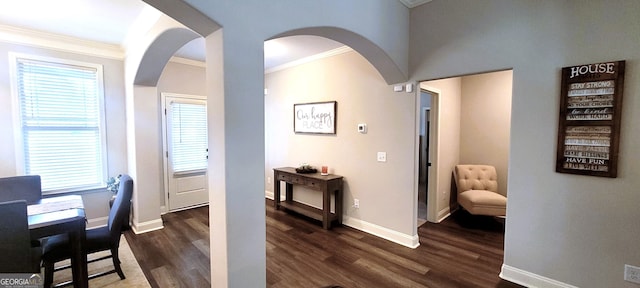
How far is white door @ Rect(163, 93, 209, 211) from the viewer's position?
4293 millimetres

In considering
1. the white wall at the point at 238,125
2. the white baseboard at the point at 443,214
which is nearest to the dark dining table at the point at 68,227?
the white wall at the point at 238,125

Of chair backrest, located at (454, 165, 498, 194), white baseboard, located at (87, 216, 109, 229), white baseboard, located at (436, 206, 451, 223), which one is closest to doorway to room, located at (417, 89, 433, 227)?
white baseboard, located at (436, 206, 451, 223)

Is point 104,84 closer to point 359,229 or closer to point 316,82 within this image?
point 316,82

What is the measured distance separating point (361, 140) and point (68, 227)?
313 centimetres

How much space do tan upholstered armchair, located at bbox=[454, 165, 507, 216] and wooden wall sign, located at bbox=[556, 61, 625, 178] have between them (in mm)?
1640

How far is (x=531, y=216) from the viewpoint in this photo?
2.29 metres

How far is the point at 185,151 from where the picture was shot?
14.7 ft

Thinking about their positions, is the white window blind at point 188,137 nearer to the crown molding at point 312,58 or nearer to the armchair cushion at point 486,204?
the crown molding at point 312,58

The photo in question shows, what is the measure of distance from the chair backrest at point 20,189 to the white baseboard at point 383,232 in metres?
3.66

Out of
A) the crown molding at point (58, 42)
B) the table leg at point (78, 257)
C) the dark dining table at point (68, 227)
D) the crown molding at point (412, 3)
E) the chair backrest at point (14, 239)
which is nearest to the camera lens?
the chair backrest at point (14, 239)

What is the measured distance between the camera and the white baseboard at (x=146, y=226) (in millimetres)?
3527

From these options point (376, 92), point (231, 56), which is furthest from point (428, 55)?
point (231, 56)

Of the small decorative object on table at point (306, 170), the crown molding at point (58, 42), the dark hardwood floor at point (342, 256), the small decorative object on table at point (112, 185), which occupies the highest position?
the crown molding at point (58, 42)

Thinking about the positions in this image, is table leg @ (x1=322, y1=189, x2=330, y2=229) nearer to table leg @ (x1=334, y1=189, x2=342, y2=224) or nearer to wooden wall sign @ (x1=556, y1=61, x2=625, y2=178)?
table leg @ (x1=334, y1=189, x2=342, y2=224)
